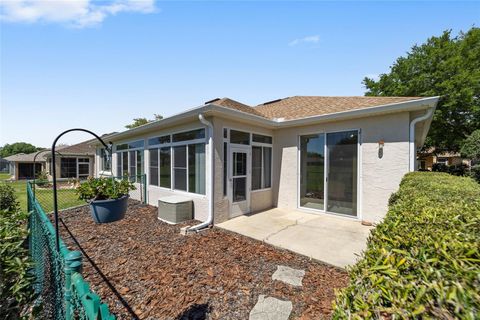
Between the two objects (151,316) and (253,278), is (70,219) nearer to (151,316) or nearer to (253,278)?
(151,316)

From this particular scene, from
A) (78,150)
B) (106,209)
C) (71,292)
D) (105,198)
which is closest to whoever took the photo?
(71,292)

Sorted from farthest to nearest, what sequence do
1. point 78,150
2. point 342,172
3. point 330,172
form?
point 78,150, point 330,172, point 342,172

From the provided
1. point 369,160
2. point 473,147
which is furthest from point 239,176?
point 473,147

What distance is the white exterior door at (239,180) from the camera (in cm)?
652

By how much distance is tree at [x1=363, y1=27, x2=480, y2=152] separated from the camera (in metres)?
16.0

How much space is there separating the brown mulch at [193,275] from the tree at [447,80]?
20.0m

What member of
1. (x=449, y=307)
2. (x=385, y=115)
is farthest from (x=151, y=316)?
(x=385, y=115)

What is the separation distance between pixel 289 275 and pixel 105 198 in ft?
11.4

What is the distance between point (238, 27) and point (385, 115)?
16.1 feet

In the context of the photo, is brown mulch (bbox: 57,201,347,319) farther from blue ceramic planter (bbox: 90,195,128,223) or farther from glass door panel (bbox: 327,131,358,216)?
glass door panel (bbox: 327,131,358,216)

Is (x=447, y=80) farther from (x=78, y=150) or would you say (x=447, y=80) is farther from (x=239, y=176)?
(x=78, y=150)

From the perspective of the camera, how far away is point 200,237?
517 cm

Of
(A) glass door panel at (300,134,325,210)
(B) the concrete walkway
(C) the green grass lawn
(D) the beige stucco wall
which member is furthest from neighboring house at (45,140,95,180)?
(D) the beige stucco wall

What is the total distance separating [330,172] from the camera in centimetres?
672
